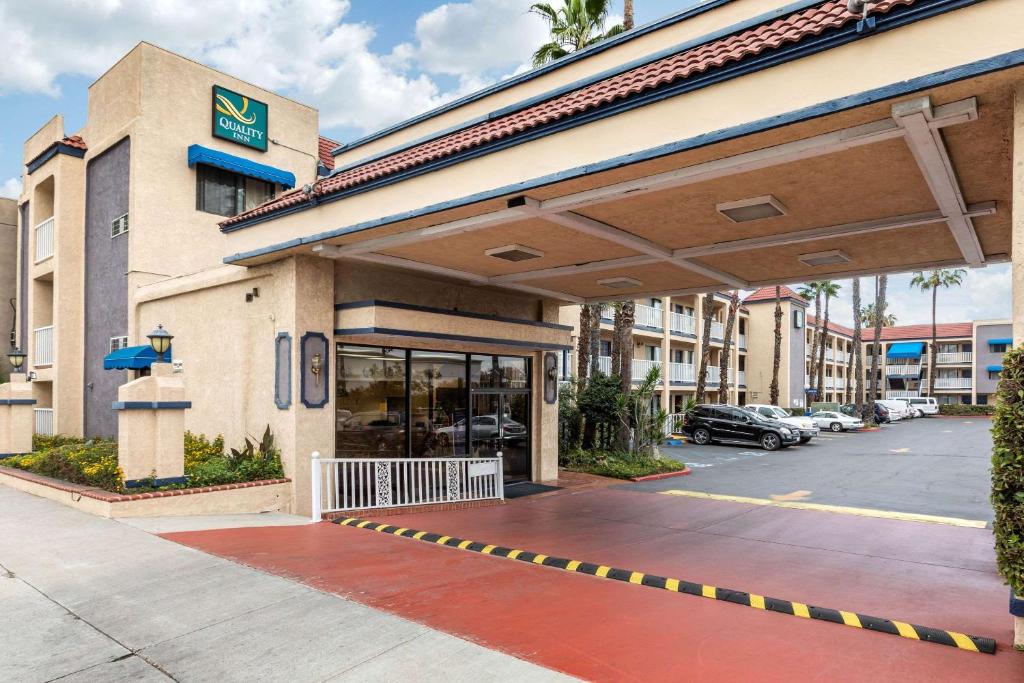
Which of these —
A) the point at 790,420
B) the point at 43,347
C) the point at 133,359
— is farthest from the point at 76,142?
the point at 790,420

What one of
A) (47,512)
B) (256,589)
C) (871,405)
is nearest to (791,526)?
(256,589)

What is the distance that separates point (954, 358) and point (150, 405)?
7702 cm

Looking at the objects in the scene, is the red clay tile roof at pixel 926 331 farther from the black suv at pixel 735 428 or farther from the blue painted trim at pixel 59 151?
the blue painted trim at pixel 59 151

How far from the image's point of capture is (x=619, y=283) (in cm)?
1315

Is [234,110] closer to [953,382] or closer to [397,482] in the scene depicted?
[397,482]

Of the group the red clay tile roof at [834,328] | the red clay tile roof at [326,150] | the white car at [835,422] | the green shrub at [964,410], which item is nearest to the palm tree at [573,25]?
the red clay tile roof at [326,150]

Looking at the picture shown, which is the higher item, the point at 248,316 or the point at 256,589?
the point at 248,316

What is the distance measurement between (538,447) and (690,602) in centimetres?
935

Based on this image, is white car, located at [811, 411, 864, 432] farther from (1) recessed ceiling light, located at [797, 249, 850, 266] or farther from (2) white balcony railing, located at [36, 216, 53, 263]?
(2) white balcony railing, located at [36, 216, 53, 263]

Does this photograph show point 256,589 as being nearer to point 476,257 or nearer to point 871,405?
point 476,257

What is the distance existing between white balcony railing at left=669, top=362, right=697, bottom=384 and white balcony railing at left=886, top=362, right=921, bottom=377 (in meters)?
45.5

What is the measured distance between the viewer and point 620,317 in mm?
19969

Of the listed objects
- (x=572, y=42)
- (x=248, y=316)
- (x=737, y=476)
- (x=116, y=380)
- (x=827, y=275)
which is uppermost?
(x=572, y=42)

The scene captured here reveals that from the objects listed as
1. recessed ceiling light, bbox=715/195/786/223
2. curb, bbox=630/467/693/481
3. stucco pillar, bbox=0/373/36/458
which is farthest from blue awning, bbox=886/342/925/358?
stucco pillar, bbox=0/373/36/458
